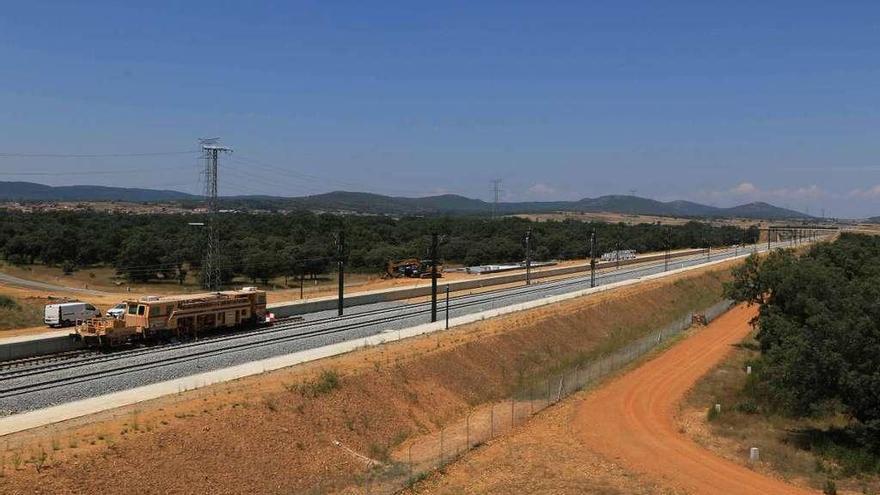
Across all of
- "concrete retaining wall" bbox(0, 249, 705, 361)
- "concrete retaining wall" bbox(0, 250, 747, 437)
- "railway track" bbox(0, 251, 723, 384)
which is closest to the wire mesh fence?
"concrete retaining wall" bbox(0, 250, 747, 437)

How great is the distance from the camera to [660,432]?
111 feet

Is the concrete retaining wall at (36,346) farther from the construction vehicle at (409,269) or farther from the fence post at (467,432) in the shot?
the construction vehicle at (409,269)

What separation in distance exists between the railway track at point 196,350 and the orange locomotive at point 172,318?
37.9 inches

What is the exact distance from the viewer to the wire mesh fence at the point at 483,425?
26203 mm

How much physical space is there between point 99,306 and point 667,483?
51302mm

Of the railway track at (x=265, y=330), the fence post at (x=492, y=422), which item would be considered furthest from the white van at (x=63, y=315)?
the fence post at (x=492, y=422)

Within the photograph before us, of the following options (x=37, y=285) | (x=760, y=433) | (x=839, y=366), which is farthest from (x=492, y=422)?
(x=37, y=285)

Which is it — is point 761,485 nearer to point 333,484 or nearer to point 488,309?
point 333,484

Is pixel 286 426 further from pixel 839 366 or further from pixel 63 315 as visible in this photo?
pixel 63 315

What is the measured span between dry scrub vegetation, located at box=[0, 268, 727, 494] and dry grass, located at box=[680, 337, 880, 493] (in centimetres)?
1091

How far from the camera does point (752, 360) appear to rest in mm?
49844

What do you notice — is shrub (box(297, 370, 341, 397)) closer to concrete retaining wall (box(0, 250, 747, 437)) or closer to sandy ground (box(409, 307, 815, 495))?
concrete retaining wall (box(0, 250, 747, 437))

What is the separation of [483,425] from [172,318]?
2107 centimetres

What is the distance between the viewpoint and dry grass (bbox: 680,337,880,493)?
93.2 feet
